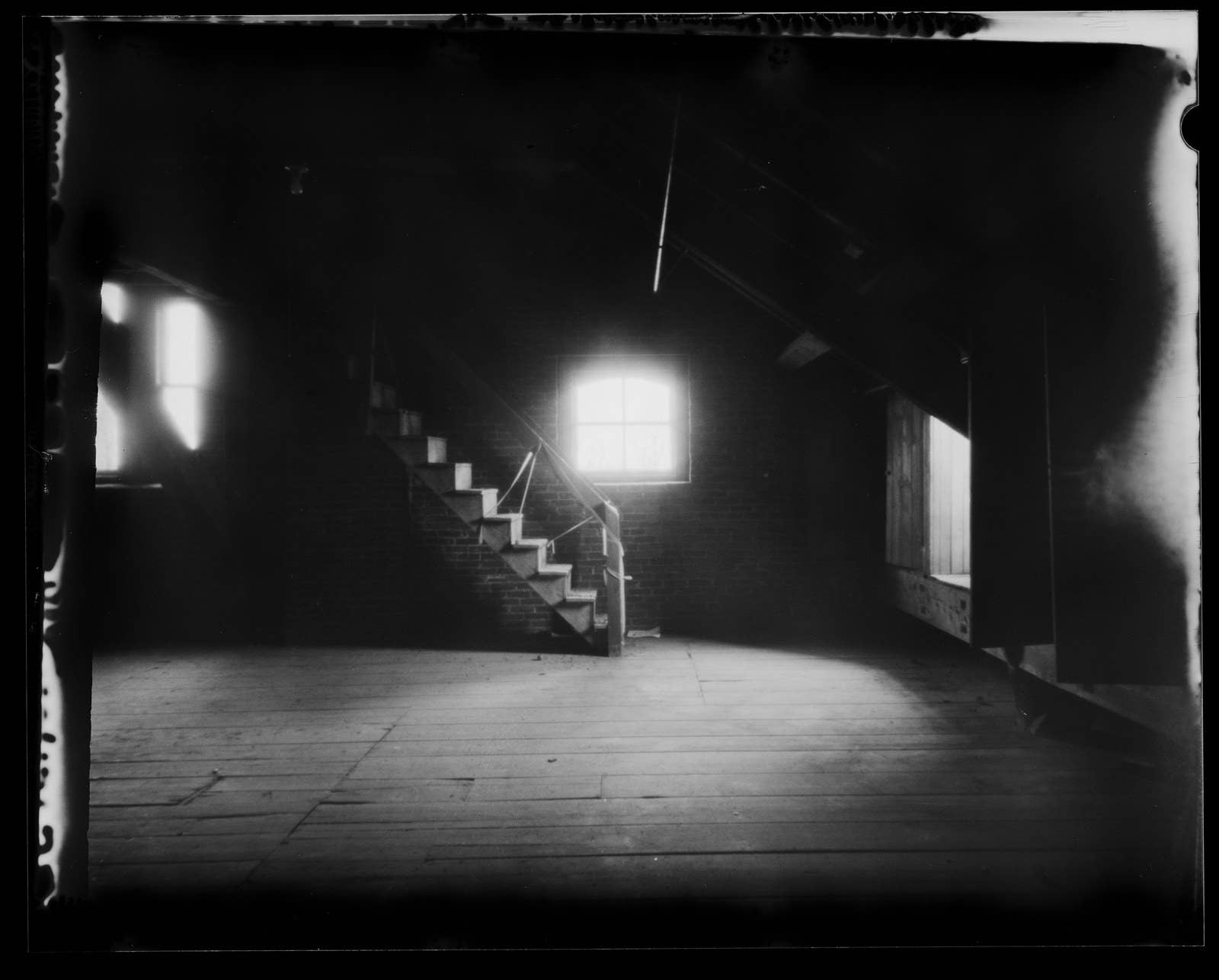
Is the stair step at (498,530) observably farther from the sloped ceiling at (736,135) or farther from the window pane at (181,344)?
the window pane at (181,344)

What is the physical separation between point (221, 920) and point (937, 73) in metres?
3.50

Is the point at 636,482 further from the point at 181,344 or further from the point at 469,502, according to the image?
the point at 181,344

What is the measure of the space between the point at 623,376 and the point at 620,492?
1075 millimetres

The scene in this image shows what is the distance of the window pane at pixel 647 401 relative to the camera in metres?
6.03

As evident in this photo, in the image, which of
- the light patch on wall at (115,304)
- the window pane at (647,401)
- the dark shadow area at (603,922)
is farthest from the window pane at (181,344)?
the dark shadow area at (603,922)

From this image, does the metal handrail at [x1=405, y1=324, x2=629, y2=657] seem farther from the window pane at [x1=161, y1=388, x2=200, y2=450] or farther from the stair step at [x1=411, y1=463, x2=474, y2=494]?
the window pane at [x1=161, y1=388, x2=200, y2=450]

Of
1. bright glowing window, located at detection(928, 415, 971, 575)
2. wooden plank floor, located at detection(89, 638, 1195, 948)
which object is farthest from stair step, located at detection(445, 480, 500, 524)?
→ bright glowing window, located at detection(928, 415, 971, 575)

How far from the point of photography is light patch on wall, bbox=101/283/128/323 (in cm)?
552

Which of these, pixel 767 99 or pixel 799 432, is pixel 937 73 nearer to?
pixel 767 99

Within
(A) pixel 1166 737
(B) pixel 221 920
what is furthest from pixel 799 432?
(B) pixel 221 920

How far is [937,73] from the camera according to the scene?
7.04 feet

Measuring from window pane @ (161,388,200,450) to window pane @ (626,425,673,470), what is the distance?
387 centimetres

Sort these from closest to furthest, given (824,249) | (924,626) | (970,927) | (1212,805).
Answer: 1. (1212,805)
2. (970,927)
3. (824,249)
4. (924,626)

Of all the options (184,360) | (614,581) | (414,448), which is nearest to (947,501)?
(614,581)
